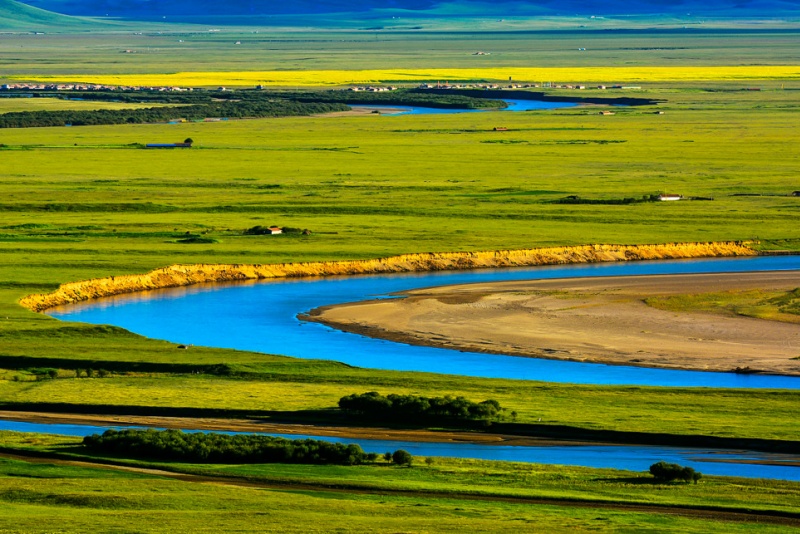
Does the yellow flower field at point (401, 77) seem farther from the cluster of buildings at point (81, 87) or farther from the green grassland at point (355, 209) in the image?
the green grassland at point (355, 209)

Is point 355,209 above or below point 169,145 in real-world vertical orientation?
below

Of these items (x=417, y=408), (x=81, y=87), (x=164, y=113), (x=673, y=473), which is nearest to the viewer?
(x=673, y=473)

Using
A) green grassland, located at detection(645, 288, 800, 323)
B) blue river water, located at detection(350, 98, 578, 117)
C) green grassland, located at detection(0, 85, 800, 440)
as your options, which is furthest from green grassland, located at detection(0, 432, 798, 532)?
blue river water, located at detection(350, 98, 578, 117)

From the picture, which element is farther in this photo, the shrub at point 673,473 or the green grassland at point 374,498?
the shrub at point 673,473

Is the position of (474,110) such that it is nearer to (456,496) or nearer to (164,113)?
(164,113)

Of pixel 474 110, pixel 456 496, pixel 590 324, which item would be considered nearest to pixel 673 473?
pixel 456 496

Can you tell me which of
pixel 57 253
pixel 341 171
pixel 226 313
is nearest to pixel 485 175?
pixel 341 171

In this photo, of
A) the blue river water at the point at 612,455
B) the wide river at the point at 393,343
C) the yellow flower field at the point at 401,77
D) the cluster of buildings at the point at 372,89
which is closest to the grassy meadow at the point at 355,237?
the blue river water at the point at 612,455
